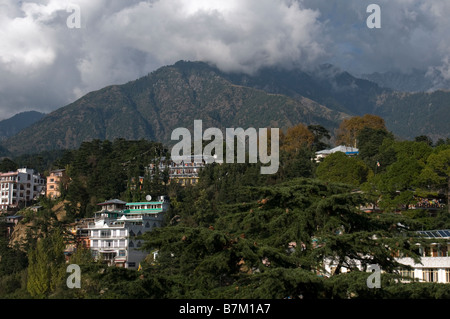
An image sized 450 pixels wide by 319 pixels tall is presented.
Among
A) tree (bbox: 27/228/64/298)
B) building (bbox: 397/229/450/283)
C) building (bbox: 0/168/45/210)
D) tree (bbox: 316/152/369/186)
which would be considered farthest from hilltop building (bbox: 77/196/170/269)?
building (bbox: 397/229/450/283)

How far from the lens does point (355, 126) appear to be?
262 feet

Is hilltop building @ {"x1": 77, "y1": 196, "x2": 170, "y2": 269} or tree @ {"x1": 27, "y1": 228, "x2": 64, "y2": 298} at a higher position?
hilltop building @ {"x1": 77, "y1": 196, "x2": 170, "y2": 269}

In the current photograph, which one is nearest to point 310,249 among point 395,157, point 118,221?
point 395,157

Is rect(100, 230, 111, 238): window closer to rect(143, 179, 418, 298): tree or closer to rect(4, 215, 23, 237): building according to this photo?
rect(4, 215, 23, 237): building

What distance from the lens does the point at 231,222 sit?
69.3ft

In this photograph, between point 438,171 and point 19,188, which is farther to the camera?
point 19,188

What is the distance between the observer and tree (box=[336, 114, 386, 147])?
77250 millimetres

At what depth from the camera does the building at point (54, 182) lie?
82.4 m

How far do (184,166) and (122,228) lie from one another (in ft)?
69.7

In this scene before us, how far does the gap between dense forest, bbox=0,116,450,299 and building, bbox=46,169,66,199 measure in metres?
3.68

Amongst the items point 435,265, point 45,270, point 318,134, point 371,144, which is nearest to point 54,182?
point 45,270
